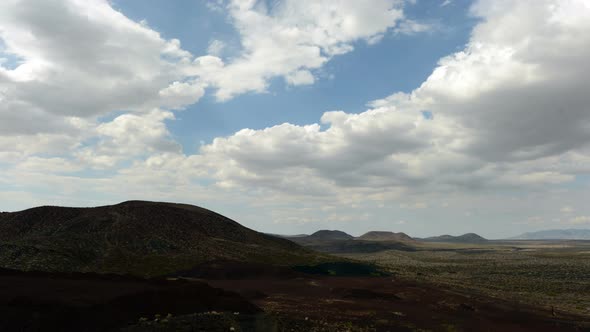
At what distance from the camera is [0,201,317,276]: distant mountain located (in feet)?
224

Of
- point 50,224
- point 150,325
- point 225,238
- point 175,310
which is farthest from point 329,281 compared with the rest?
point 50,224

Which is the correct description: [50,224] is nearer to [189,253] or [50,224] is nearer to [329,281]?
[189,253]

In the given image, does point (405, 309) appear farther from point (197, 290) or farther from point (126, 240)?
point (126, 240)

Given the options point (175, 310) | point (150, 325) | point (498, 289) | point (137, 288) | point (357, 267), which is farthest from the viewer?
point (357, 267)

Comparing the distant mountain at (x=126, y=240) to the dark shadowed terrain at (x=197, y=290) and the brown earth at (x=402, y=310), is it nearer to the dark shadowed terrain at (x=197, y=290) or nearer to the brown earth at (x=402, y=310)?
the dark shadowed terrain at (x=197, y=290)

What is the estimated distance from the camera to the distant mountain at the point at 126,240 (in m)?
68.4

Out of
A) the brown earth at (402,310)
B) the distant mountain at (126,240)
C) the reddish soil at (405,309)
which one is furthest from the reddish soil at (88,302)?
the distant mountain at (126,240)

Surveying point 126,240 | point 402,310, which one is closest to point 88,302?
point 402,310

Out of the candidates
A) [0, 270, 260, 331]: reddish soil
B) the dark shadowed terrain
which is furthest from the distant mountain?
[0, 270, 260, 331]: reddish soil

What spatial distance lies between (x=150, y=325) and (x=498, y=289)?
5726 centimetres

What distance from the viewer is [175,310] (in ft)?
99.3

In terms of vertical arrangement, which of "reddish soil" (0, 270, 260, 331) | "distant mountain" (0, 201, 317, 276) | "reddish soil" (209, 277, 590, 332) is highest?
"distant mountain" (0, 201, 317, 276)

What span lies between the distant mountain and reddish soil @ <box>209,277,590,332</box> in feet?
90.3

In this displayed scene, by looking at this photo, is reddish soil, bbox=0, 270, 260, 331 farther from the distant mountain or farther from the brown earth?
the distant mountain
